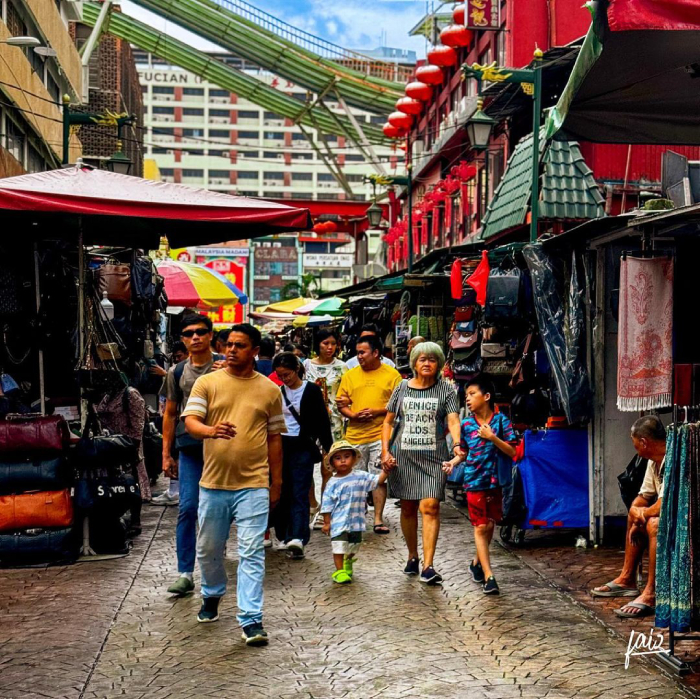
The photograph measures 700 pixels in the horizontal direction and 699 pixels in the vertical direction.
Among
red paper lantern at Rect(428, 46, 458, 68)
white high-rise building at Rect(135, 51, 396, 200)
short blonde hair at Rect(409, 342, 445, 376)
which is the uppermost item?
white high-rise building at Rect(135, 51, 396, 200)

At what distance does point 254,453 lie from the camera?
693cm

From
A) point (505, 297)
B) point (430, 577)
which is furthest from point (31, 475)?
point (505, 297)

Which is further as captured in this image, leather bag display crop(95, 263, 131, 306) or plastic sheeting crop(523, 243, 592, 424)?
leather bag display crop(95, 263, 131, 306)

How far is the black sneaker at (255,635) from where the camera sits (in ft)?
21.7

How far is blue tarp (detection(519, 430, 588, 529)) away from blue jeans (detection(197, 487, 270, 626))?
3.55 m

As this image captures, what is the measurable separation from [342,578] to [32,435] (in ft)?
9.08

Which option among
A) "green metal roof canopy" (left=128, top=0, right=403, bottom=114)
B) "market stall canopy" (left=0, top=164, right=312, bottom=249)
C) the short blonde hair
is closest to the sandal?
the short blonde hair

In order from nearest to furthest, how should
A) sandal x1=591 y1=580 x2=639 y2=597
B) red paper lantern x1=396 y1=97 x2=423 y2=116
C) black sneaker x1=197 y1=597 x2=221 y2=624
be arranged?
black sneaker x1=197 y1=597 x2=221 y2=624 → sandal x1=591 y1=580 x2=639 y2=597 → red paper lantern x1=396 y1=97 x2=423 y2=116

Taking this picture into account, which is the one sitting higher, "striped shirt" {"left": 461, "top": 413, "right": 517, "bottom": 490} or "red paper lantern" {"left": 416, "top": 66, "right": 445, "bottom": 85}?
"red paper lantern" {"left": 416, "top": 66, "right": 445, "bottom": 85}

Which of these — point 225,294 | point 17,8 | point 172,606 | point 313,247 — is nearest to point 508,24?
point 17,8

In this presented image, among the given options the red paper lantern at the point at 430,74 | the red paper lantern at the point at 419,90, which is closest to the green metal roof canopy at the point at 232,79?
the red paper lantern at the point at 419,90

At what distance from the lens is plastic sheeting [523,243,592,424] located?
9.66m

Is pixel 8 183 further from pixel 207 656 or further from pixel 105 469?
pixel 207 656

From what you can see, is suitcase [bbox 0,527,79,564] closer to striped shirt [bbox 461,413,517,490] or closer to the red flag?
striped shirt [bbox 461,413,517,490]
